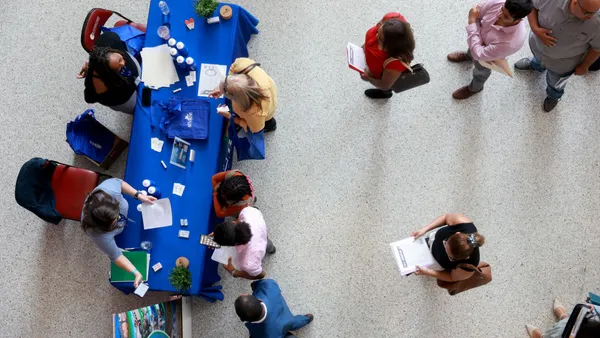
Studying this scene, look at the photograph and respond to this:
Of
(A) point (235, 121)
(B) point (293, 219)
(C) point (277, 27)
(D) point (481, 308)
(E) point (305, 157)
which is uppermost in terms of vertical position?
(C) point (277, 27)

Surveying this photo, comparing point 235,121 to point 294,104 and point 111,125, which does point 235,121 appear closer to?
point 294,104

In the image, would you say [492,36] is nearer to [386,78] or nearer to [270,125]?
[386,78]

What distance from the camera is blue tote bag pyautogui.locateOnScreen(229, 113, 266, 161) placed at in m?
3.53

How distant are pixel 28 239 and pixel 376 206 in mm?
3260

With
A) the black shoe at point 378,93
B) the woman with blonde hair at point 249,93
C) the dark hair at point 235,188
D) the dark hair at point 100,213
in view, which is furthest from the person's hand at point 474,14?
the dark hair at point 100,213

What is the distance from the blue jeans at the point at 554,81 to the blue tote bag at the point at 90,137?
390 cm

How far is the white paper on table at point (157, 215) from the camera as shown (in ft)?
11.5

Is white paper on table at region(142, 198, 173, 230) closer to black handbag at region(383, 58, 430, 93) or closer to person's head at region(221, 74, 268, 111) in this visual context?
person's head at region(221, 74, 268, 111)

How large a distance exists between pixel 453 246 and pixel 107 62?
9.49ft

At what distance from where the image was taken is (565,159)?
3.91 metres

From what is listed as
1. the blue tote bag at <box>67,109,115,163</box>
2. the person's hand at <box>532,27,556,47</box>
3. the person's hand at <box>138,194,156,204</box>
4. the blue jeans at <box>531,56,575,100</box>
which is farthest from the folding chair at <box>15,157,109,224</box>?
the blue jeans at <box>531,56,575,100</box>

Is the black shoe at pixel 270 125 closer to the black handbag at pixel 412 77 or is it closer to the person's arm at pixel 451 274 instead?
the black handbag at pixel 412 77

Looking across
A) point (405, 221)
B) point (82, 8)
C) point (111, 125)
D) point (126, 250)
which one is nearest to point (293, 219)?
point (405, 221)

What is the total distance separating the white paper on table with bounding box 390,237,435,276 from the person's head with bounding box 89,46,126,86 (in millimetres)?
2540
